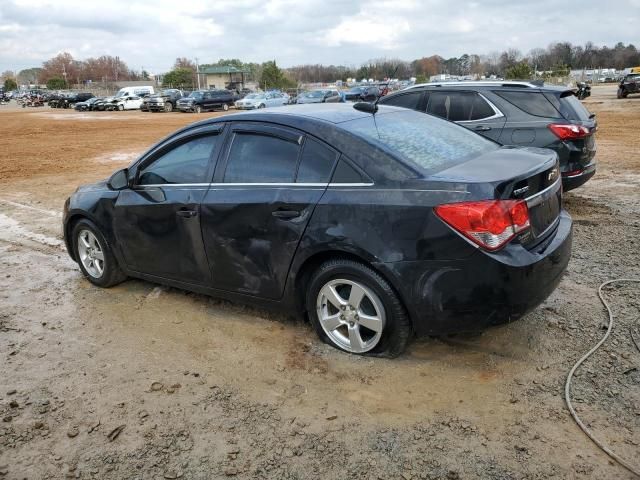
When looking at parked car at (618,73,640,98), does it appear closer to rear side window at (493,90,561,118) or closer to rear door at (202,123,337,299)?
rear side window at (493,90,561,118)

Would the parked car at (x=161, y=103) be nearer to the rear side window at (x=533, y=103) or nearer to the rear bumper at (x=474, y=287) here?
the rear side window at (x=533, y=103)

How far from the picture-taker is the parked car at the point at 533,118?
6.87 m

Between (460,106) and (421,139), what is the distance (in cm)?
421

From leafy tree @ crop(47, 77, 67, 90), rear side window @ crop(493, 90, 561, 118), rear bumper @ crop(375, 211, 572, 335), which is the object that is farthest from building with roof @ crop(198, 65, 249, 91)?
rear bumper @ crop(375, 211, 572, 335)

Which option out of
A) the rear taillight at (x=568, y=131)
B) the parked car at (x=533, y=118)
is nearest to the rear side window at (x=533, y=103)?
the parked car at (x=533, y=118)

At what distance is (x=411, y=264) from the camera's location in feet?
10.7

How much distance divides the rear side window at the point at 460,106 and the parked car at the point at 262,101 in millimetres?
30283

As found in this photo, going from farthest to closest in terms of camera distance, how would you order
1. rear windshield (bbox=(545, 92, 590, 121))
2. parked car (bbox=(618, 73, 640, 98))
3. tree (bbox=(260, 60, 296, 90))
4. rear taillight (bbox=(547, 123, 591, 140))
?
1. tree (bbox=(260, 60, 296, 90))
2. parked car (bbox=(618, 73, 640, 98))
3. rear windshield (bbox=(545, 92, 590, 121))
4. rear taillight (bbox=(547, 123, 591, 140))

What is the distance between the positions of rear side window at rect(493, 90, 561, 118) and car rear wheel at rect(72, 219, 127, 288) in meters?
5.31

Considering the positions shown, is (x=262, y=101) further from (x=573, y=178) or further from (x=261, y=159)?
(x=261, y=159)

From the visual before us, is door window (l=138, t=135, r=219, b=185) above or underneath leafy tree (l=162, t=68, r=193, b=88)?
underneath

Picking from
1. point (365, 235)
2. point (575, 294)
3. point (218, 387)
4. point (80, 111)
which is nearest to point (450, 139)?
point (365, 235)

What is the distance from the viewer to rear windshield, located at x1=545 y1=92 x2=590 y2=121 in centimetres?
698

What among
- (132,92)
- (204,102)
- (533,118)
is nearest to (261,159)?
(533,118)
